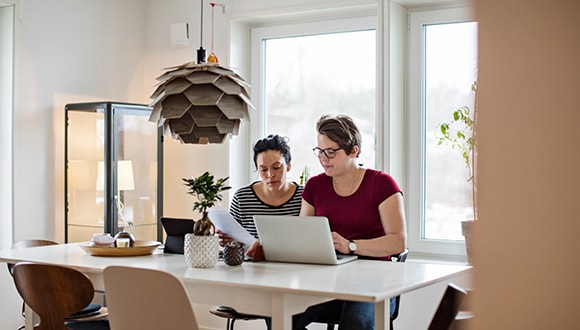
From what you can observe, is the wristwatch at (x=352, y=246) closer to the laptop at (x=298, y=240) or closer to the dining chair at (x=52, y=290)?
the laptop at (x=298, y=240)

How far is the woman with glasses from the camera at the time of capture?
297 cm

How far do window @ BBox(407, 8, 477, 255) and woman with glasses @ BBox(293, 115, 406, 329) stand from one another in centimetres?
113

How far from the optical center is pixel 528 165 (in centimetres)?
59

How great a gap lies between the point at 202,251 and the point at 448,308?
103cm

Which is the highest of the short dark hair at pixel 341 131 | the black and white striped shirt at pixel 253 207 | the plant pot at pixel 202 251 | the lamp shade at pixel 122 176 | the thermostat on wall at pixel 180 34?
the thermostat on wall at pixel 180 34

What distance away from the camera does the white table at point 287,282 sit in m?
2.28

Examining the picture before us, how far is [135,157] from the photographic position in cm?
455

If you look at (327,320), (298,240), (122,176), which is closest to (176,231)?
(298,240)

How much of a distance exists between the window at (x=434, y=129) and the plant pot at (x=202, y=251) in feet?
5.72

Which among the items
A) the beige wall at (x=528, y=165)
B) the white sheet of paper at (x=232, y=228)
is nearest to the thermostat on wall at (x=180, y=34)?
the white sheet of paper at (x=232, y=228)

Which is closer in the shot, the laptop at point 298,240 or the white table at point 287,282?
the white table at point 287,282

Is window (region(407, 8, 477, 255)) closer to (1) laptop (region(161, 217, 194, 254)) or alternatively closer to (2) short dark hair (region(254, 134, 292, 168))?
(2) short dark hair (region(254, 134, 292, 168))

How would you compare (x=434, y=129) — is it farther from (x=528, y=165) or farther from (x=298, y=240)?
(x=528, y=165)

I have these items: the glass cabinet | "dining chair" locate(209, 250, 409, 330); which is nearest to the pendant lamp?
"dining chair" locate(209, 250, 409, 330)
